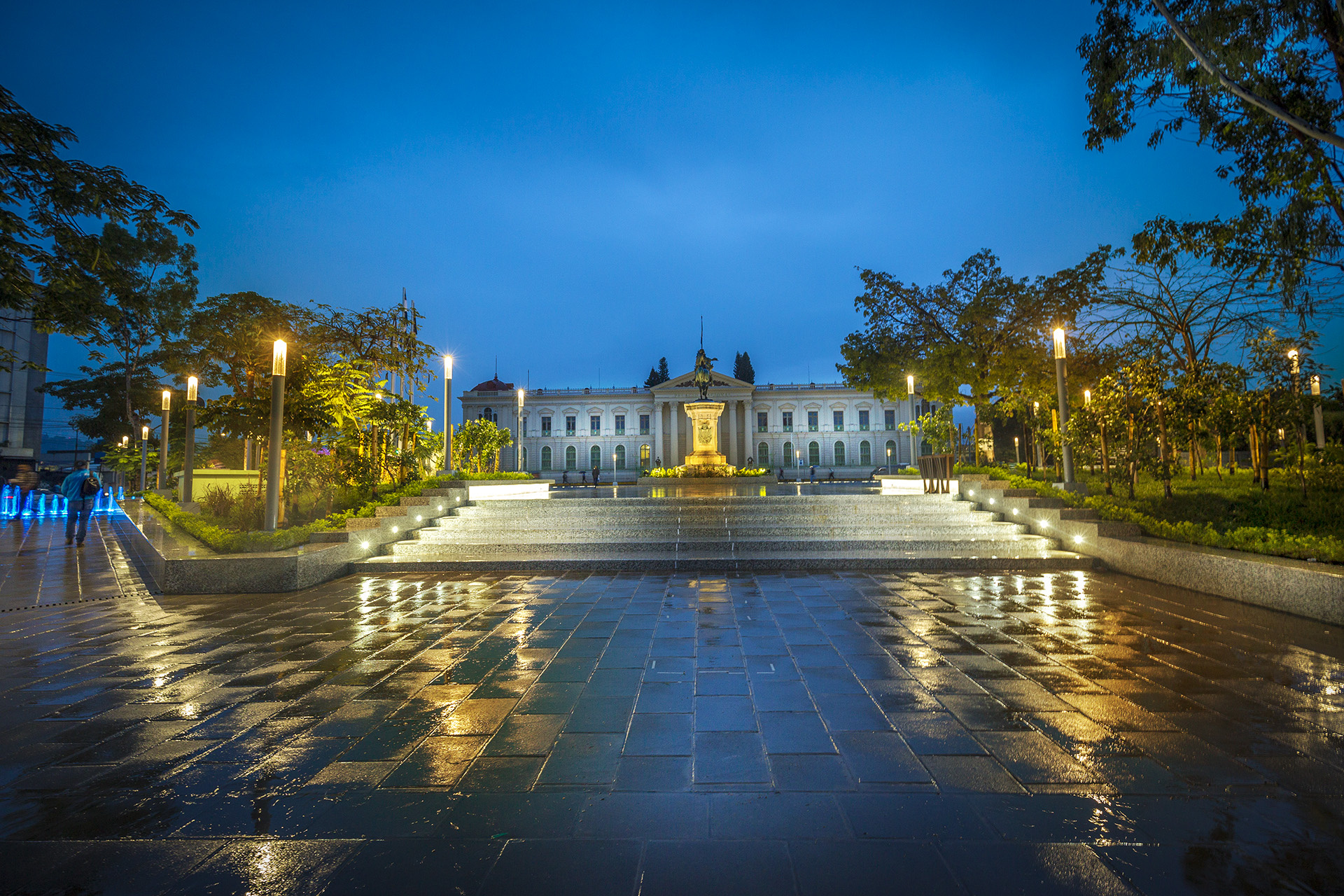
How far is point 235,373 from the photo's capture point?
22578 mm

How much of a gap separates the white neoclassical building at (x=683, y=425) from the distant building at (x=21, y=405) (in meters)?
28.9

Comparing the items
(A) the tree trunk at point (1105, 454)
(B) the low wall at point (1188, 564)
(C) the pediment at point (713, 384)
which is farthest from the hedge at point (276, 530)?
(C) the pediment at point (713, 384)

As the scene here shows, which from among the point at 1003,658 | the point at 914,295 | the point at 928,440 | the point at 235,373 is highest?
the point at 914,295

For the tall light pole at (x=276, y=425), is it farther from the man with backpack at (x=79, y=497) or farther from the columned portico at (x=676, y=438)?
the columned portico at (x=676, y=438)

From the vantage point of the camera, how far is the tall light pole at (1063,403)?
9492 millimetres

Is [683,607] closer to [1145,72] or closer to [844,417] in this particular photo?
[1145,72]

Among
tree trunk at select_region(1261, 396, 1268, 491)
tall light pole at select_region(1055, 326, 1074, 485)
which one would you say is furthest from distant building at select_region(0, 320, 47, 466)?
tree trunk at select_region(1261, 396, 1268, 491)

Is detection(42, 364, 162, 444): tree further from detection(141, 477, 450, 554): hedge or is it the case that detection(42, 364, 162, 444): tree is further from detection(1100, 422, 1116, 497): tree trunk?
detection(1100, 422, 1116, 497): tree trunk

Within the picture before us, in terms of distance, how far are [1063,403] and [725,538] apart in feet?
17.4

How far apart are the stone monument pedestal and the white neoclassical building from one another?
37578 mm

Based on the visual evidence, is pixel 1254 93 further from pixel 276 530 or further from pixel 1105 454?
pixel 276 530

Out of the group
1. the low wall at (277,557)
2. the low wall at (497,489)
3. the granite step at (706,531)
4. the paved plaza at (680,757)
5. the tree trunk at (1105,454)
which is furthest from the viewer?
the low wall at (497,489)

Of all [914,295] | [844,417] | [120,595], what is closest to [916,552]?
[120,595]

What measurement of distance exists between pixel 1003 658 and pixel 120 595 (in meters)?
8.17
